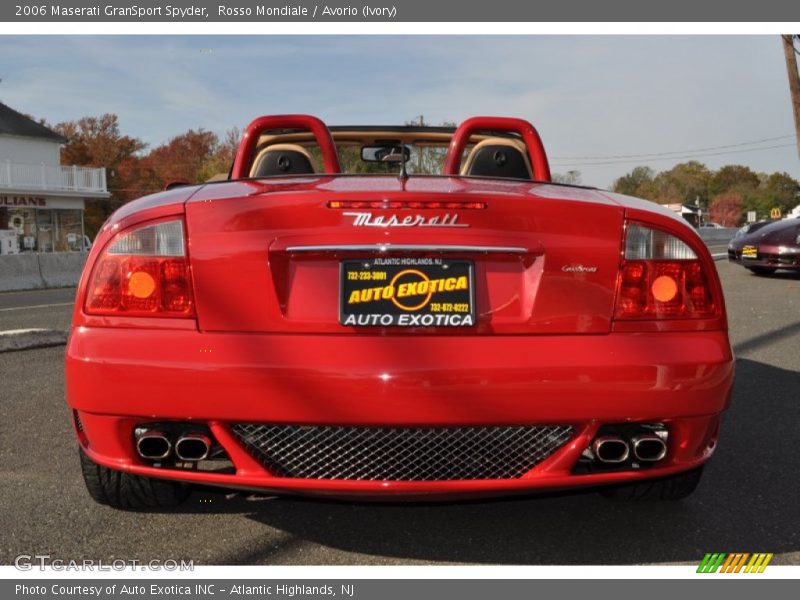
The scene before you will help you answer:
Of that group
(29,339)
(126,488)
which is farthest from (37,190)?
(126,488)

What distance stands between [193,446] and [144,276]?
54 centimetres

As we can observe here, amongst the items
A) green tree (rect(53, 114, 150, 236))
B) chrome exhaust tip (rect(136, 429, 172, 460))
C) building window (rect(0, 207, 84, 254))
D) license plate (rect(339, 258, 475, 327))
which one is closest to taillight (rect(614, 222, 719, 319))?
license plate (rect(339, 258, 475, 327))

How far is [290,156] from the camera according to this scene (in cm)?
384

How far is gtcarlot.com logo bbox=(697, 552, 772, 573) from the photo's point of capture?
8.53 ft

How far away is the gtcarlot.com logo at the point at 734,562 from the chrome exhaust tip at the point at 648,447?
0.42m

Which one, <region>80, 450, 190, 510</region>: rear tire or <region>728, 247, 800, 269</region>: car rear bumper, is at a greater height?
<region>80, 450, 190, 510</region>: rear tire

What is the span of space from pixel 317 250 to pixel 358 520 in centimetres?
112

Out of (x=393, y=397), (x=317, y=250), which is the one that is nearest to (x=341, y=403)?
(x=393, y=397)

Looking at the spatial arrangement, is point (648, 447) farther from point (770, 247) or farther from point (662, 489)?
point (770, 247)

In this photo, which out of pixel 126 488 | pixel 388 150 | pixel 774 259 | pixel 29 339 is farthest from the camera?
pixel 774 259

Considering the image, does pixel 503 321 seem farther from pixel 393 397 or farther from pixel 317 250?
pixel 317 250

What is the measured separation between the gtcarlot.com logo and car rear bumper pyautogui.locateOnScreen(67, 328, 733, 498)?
0.44m

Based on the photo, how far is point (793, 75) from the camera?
27.0m

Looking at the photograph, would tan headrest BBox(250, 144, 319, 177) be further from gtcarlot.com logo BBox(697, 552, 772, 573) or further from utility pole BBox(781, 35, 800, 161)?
utility pole BBox(781, 35, 800, 161)
